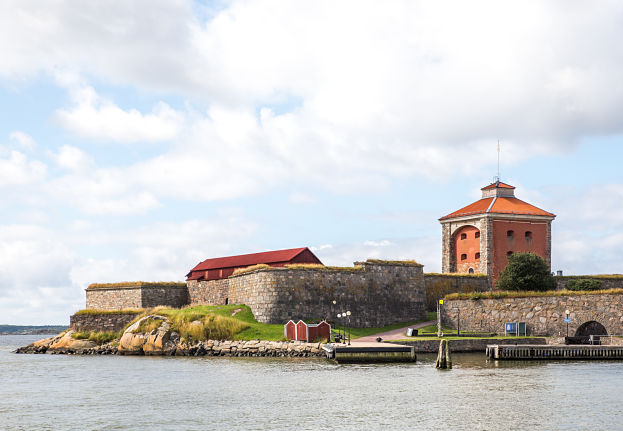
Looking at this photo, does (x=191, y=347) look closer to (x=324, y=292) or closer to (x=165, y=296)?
(x=324, y=292)

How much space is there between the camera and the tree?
56.6 m

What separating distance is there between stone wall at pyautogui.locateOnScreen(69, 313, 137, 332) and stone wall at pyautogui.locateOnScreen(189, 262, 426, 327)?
28.6ft

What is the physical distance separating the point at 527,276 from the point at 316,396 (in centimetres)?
3176

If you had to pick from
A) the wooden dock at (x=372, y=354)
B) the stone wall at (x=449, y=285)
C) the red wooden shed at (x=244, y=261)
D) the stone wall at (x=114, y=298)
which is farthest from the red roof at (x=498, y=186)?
the stone wall at (x=114, y=298)

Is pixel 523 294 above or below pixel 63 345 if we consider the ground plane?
above

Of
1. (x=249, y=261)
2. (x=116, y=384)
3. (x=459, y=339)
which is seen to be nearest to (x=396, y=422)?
(x=116, y=384)

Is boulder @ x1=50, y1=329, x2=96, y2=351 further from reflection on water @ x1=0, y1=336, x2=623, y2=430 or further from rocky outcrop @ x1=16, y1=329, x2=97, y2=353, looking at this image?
reflection on water @ x1=0, y1=336, x2=623, y2=430

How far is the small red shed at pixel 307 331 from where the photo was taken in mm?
47281

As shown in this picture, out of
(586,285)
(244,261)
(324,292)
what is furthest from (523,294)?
(244,261)

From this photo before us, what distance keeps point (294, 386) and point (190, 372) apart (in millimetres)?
8257

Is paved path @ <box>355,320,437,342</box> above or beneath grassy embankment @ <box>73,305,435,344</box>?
beneath

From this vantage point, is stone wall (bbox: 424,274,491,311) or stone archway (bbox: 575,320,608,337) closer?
stone archway (bbox: 575,320,608,337)

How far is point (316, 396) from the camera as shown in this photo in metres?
29.5

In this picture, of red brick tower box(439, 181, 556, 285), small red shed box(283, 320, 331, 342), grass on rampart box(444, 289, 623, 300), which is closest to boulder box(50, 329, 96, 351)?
small red shed box(283, 320, 331, 342)
